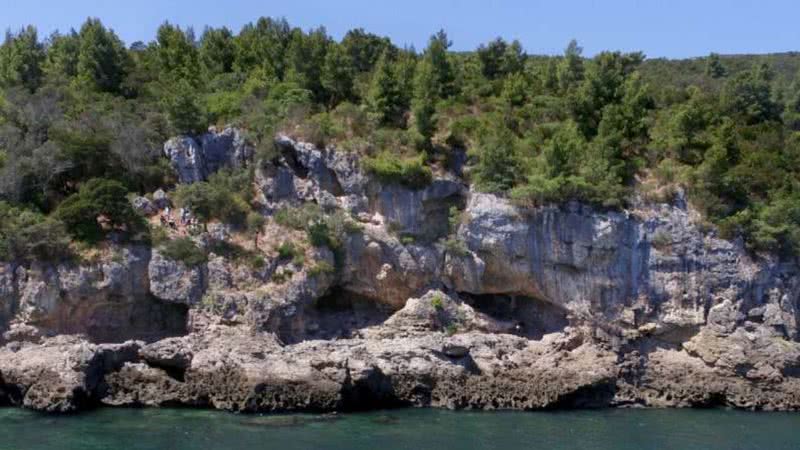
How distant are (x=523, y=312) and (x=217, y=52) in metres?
25.3

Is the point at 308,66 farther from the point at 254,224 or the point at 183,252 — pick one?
the point at 183,252

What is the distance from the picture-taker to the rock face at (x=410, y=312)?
30375 mm

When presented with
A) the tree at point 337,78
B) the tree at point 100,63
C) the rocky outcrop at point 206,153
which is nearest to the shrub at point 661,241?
the tree at point 337,78

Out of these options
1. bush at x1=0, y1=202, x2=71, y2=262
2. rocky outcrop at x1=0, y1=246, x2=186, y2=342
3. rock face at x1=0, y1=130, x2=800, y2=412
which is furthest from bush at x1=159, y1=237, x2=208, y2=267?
bush at x1=0, y1=202, x2=71, y2=262

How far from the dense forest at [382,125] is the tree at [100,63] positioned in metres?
0.10

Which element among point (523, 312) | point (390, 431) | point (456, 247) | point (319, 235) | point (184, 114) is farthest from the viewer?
point (184, 114)

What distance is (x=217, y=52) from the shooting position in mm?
52156

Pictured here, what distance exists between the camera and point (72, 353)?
29750 millimetres

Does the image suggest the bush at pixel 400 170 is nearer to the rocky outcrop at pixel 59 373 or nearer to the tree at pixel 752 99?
the rocky outcrop at pixel 59 373

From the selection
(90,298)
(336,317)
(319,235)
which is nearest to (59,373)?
(90,298)

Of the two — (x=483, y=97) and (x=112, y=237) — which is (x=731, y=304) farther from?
(x=112, y=237)

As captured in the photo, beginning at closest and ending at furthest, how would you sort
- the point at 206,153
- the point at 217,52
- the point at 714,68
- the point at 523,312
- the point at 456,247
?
the point at 456,247
the point at 523,312
the point at 206,153
the point at 217,52
the point at 714,68

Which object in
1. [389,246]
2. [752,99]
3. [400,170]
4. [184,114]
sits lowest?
[389,246]

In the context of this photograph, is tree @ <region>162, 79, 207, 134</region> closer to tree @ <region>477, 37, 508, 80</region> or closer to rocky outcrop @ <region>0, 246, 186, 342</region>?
rocky outcrop @ <region>0, 246, 186, 342</region>
